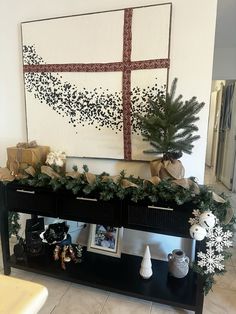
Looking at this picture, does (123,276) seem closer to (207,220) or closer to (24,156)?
(207,220)

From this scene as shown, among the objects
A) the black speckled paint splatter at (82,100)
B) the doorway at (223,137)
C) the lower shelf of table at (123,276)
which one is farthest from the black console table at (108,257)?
the doorway at (223,137)

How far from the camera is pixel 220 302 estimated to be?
5.69 feet

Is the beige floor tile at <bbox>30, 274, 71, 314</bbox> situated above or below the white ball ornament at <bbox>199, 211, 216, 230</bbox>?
below

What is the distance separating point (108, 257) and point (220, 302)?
0.90 metres

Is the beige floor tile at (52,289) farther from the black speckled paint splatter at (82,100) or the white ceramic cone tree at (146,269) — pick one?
the black speckled paint splatter at (82,100)

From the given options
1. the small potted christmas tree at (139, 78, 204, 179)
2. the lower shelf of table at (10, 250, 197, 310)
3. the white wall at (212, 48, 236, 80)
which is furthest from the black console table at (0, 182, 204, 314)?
the white wall at (212, 48, 236, 80)

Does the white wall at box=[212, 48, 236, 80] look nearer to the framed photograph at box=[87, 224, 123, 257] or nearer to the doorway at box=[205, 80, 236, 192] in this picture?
the doorway at box=[205, 80, 236, 192]

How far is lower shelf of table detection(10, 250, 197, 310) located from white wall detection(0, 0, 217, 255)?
0.25 m

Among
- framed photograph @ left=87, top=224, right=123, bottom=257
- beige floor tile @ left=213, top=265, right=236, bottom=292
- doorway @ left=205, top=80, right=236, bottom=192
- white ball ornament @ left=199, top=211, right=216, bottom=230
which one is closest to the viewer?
white ball ornament @ left=199, top=211, right=216, bottom=230

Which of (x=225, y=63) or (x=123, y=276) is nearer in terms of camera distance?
(x=123, y=276)

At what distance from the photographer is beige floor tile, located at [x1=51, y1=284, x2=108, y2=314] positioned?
5.45 feet

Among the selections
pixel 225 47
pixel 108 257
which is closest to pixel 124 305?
pixel 108 257

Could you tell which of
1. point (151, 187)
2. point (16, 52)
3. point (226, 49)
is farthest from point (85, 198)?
point (226, 49)

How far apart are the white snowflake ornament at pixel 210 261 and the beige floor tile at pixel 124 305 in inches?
21.6
